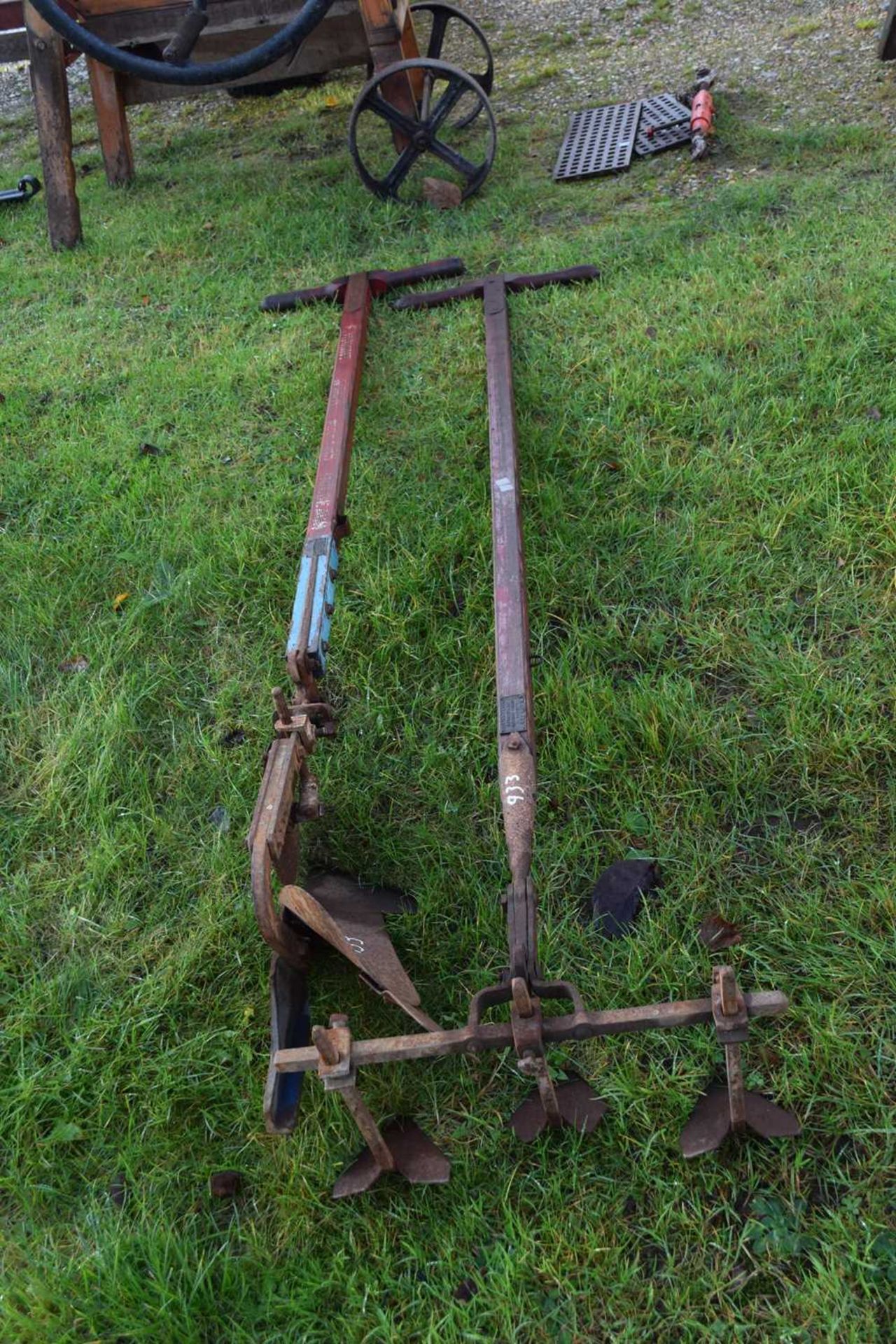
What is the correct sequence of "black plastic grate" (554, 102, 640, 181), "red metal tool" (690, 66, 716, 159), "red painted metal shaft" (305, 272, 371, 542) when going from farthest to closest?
1. "black plastic grate" (554, 102, 640, 181)
2. "red metal tool" (690, 66, 716, 159)
3. "red painted metal shaft" (305, 272, 371, 542)

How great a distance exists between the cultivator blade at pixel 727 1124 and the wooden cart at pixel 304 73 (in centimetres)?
446

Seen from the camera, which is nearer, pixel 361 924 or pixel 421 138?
pixel 361 924

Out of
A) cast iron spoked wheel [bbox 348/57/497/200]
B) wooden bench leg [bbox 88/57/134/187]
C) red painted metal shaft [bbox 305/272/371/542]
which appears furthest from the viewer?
wooden bench leg [bbox 88/57/134/187]

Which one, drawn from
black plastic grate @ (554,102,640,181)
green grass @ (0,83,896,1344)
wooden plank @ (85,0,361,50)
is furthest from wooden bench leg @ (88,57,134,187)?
black plastic grate @ (554,102,640,181)

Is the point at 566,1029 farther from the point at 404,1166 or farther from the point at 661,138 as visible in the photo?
the point at 661,138

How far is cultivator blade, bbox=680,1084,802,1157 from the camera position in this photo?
69.9 inches

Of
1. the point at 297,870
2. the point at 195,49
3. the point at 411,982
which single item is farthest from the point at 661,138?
the point at 411,982

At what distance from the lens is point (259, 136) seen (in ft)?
20.9

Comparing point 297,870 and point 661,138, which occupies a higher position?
point 661,138

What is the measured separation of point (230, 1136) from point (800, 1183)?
3.47 ft

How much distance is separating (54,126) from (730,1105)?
550 centimetres

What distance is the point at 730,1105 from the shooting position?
5.80ft

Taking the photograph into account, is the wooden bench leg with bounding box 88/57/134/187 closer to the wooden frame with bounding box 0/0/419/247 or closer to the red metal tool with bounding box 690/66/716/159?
the wooden frame with bounding box 0/0/419/247

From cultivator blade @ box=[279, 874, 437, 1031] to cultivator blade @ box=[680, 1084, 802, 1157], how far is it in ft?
A: 1.63
